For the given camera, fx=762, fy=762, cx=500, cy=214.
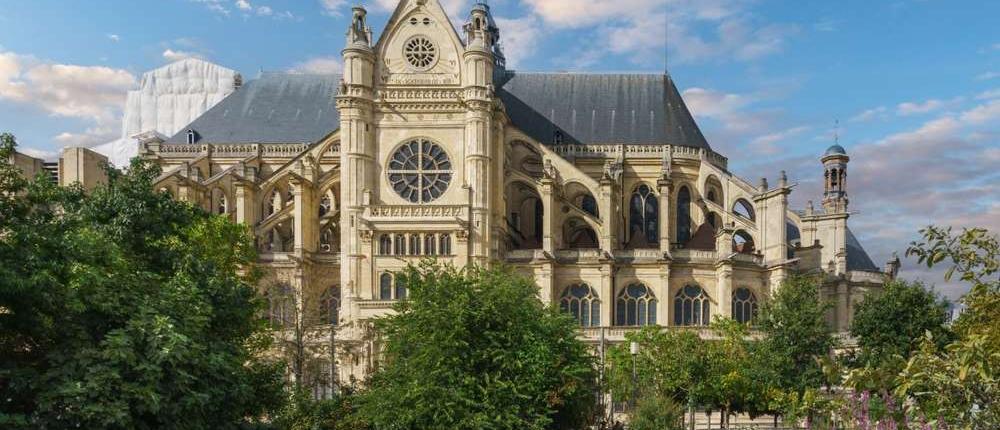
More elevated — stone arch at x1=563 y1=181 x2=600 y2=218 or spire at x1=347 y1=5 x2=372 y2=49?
spire at x1=347 y1=5 x2=372 y2=49

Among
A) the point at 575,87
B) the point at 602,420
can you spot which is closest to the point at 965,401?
the point at 602,420

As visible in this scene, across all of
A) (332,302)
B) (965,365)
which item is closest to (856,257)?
(332,302)

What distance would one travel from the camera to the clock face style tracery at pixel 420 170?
40.0 metres

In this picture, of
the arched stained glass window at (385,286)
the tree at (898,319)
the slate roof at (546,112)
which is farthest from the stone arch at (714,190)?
the arched stained glass window at (385,286)

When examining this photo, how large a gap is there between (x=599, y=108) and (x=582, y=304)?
48.4ft

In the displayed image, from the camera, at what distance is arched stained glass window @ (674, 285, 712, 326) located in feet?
133

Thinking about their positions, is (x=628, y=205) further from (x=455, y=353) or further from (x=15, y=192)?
(x=15, y=192)

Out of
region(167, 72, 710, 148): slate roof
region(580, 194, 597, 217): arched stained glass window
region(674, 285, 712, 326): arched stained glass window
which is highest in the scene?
region(167, 72, 710, 148): slate roof

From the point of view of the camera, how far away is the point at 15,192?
1492cm

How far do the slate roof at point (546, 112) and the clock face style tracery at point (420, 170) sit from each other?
367 inches

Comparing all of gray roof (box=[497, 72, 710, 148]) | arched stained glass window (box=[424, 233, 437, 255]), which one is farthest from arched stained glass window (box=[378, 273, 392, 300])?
gray roof (box=[497, 72, 710, 148])

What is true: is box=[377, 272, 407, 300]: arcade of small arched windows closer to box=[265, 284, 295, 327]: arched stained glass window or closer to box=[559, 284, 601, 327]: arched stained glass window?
box=[265, 284, 295, 327]: arched stained glass window

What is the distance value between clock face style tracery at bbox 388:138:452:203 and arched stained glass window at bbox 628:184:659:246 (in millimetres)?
12944

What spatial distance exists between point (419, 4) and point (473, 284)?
67.9 feet
